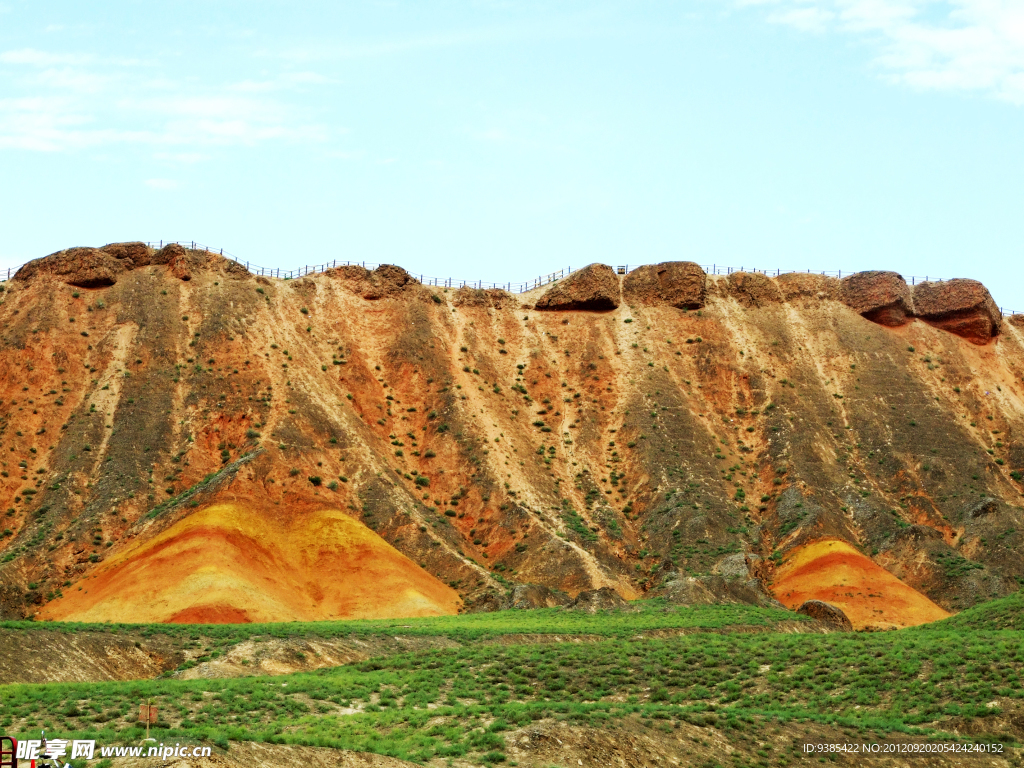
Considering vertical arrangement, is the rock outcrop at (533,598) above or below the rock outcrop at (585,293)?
below

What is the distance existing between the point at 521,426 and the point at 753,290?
993 inches

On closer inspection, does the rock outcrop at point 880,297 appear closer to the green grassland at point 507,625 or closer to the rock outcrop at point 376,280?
the rock outcrop at point 376,280

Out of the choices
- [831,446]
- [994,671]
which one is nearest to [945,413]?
[831,446]

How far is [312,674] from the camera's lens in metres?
45.1

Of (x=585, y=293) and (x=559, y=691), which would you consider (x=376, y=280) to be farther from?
(x=559, y=691)

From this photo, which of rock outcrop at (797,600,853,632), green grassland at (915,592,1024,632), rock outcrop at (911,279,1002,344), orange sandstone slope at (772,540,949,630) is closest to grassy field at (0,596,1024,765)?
green grassland at (915,592,1024,632)

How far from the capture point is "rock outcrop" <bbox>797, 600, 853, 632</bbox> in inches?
2559

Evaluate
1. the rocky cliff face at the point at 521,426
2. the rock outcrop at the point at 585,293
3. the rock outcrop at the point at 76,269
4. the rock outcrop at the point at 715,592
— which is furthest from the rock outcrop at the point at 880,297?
the rock outcrop at the point at 76,269

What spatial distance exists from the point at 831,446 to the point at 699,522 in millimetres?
14341

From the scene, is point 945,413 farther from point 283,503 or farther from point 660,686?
point 660,686

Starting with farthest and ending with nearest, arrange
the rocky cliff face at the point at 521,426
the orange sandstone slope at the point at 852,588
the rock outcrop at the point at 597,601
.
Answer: the rocky cliff face at the point at 521,426, the orange sandstone slope at the point at 852,588, the rock outcrop at the point at 597,601

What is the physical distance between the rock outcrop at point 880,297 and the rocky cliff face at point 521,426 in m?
0.23

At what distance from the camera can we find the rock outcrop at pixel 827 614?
213ft

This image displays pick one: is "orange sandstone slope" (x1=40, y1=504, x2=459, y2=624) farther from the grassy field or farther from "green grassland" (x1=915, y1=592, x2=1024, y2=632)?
"green grassland" (x1=915, y1=592, x2=1024, y2=632)
